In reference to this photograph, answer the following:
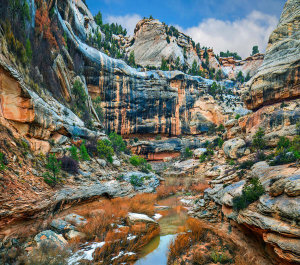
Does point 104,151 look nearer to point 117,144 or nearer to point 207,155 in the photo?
point 117,144

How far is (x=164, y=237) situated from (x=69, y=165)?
26.8 ft

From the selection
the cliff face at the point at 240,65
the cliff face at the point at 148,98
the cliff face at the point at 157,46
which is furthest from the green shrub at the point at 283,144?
the cliff face at the point at 240,65

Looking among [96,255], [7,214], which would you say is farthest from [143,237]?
[7,214]

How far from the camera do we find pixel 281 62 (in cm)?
2572

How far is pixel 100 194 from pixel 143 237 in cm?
549

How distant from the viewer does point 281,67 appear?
82.9 feet

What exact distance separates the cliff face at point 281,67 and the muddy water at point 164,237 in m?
23.1

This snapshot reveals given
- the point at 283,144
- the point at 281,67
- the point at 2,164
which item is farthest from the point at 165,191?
the point at 281,67

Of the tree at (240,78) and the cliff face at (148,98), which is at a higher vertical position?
the tree at (240,78)

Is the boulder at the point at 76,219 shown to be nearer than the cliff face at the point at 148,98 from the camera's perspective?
Yes

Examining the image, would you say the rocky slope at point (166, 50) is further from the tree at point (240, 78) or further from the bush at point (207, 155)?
the bush at point (207, 155)

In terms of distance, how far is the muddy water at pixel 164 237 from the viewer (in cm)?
675

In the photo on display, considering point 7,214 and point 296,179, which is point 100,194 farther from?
point 296,179

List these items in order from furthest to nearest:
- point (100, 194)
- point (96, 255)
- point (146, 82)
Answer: point (146, 82) → point (100, 194) → point (96, 255)
